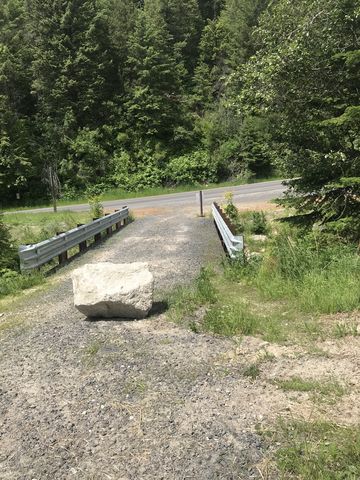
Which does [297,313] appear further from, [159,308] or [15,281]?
[15,281]

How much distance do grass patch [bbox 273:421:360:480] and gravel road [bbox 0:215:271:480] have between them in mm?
205

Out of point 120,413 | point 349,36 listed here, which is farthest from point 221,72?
point 120,413

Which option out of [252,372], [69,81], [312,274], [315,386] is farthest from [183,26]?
[315,386]

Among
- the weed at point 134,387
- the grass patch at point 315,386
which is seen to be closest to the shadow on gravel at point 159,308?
the weed at point 134,387

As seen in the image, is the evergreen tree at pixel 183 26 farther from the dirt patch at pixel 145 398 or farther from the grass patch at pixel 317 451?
the grass patch at pixel 317 451

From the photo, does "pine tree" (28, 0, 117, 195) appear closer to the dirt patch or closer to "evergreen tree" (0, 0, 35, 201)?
"evergreen tree" (0, 0, 35, 201)

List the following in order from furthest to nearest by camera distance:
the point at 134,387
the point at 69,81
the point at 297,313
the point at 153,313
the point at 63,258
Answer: the point at 69,81, the point at 63,258, the point at 153,313, the point at 297,313, the point at 134,387

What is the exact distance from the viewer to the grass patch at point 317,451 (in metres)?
2.60

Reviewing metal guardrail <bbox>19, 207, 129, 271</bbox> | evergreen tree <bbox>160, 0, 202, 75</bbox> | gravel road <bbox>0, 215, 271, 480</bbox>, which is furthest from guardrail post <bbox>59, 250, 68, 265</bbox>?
evergreen tree <bbox>160, 0, 202, 75</bbox>

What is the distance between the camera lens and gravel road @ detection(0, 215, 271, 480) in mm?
2896

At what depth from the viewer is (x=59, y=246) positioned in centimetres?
1016

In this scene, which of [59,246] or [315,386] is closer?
[315,386]

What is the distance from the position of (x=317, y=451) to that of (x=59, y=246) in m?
8.37

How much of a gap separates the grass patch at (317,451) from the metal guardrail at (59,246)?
268 inches
